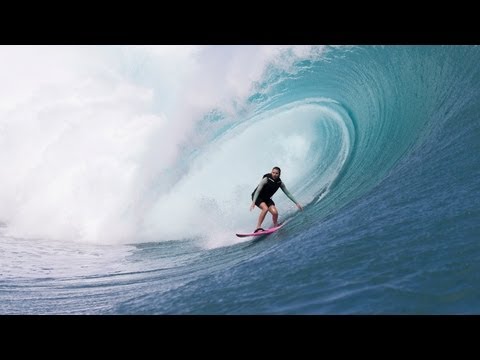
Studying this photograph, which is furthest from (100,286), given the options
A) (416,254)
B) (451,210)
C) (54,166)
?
(54,166)

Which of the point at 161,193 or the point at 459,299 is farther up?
the point at 161,193

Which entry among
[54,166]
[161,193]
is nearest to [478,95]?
[161,193]

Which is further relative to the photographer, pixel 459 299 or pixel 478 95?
pixel 478 95

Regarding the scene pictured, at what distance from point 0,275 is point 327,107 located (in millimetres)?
7928

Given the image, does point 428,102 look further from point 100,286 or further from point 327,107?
point 100,286

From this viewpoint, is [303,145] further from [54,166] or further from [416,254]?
[54,166]

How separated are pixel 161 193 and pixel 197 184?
1.00 meters

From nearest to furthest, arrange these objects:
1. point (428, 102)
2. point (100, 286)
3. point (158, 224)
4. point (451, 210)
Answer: point (451, 210), point (100, 286), point (428, 102), point (158, 224)

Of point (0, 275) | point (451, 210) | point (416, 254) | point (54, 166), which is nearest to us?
point (416, 254)

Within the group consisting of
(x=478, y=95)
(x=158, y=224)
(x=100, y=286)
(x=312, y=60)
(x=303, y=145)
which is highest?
(x=312, y=60)

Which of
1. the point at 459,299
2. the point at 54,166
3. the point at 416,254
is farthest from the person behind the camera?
the point at 54,166

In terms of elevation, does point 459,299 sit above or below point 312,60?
below

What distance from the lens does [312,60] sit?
11.6 metres

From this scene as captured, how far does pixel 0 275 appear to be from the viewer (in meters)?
7.14
